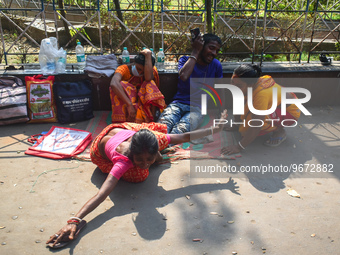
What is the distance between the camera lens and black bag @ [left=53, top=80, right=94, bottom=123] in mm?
4812

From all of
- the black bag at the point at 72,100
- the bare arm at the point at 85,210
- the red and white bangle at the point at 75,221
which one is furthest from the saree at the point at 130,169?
the black bag at the point at 72,100

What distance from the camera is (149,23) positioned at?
7.81 meters

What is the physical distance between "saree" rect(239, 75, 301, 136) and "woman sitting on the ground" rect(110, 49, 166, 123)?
Answer: 1.28 m

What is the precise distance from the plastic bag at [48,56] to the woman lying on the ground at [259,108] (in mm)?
2858

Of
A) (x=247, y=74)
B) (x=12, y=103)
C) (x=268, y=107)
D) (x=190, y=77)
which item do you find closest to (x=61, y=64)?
(x=12, y=103)

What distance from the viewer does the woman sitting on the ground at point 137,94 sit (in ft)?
14.9

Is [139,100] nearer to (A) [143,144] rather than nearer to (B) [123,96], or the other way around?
(B) [123,96]

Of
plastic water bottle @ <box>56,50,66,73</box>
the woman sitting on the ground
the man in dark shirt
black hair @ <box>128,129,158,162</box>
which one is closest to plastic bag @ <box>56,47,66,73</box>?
plastic water bottle @ <box>56,50,66,73</box>

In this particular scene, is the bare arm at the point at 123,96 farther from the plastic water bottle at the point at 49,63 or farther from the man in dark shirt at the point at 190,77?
the plastic water bottle at the point at 49,63

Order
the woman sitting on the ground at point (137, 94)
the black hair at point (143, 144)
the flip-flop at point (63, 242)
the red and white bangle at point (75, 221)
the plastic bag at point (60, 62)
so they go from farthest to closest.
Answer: the plastic bag at point (60, 62) < the woman sitting on the ground at point (137, 94) < the black hair at point (143, 144) < the red and white bangle at point (75, 221) < the flip-flop at point (63, 242)

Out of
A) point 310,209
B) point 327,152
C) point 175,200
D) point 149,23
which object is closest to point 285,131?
point 327,152

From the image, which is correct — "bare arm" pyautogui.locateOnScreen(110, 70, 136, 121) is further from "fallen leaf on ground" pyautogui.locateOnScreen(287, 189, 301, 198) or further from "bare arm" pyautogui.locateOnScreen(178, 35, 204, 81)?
"fallen leaf on ground" pyautogui.locateOnScreen(287, 189, 301, 198)

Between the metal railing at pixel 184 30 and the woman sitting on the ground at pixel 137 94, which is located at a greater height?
the metal railing at pixel 184 30

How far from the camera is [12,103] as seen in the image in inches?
184
